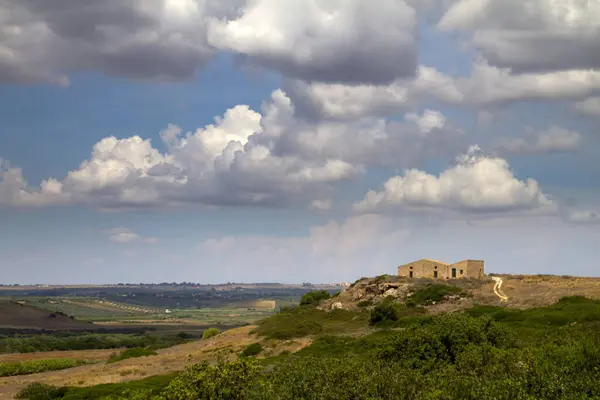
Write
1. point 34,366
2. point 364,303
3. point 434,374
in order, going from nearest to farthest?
point 434,374
point 34,366
point 364,303

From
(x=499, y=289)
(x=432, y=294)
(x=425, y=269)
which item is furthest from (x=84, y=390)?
(x=425, y=269)

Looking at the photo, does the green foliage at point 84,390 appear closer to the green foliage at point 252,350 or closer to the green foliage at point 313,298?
the green foliage at point 252,350

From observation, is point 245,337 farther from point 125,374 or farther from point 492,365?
point 492,365

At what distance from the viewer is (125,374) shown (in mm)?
85688

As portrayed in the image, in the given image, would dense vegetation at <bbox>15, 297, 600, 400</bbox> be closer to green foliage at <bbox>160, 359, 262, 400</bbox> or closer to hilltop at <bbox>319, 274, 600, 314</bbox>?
green foliage at <bbox>160, 359, 262, 400</bbox>

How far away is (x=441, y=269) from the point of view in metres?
146

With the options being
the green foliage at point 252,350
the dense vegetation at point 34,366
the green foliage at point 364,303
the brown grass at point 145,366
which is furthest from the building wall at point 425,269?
the dense vegetation at point 34,366

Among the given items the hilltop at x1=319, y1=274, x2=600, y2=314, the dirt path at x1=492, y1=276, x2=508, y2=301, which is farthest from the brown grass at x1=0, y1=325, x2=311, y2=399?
the dirt path at x1=492, y1=276, x2=508, y2=301

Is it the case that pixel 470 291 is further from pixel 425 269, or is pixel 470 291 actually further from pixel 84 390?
pixel 84 390

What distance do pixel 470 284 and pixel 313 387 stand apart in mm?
100693

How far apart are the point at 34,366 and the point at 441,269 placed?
9203 centimetres

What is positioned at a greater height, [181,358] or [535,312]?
[535,312]

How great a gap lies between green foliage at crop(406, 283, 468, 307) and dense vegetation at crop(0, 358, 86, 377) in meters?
65.4

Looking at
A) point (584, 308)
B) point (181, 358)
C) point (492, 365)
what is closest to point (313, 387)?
point (492, 365)
